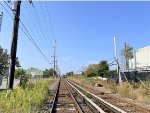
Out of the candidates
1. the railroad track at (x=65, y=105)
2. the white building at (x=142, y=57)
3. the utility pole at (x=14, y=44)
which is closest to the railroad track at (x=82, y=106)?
the railroad track at (x=65, y=105)

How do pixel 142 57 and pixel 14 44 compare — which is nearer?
pixel 14 44

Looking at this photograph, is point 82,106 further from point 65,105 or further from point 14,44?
point 14,44

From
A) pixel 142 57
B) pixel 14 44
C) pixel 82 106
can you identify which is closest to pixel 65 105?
pixel 82 106

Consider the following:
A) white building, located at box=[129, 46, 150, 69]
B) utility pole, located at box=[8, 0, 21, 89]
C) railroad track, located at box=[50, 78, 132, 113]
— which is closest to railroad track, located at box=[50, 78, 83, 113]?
railroad track, located at box=[50, 78, 132, 113]

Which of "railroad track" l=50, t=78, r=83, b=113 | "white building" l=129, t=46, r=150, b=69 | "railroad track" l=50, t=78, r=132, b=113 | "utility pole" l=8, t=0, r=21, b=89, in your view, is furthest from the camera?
"white building" l=129, t=46, r=150, b=69

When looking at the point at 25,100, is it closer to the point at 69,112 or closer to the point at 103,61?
the point at 69,112

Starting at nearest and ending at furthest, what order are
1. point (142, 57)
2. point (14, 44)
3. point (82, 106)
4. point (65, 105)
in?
point (82, 106) → point (65, 105) → point (14, 44) → point (142, 57)

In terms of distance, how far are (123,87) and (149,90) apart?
Result: 411 centimetres

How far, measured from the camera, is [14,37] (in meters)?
22.0

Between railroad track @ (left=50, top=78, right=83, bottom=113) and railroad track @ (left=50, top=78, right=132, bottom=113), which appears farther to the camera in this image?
railroad track @ (left=50, top=78, right=83, bottom=113)

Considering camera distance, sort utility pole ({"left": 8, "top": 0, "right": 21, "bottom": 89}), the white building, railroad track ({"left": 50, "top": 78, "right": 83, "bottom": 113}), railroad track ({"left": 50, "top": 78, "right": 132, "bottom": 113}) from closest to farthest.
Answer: railroad track ({"left": 50, "top": 78, "right": 132, "bottom": 113})
railroad track ({"left": 50, "top": 78, "right": 83, "bottom": 113})
utility pole ({"left": 8, "top": 0, "right": 21, "bottom": 89})
the white building

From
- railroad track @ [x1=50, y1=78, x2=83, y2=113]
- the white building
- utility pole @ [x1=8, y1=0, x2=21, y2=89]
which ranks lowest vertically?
railroad track @ [x1=50, y1=78, x2=83, y2=113]

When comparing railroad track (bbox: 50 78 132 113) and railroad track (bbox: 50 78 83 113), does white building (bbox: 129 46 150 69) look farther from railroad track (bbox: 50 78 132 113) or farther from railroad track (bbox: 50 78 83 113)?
railroad track (bbox: 50 78 132 113)

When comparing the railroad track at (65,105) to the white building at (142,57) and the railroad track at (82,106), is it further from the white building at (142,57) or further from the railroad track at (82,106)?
the white building at (142,57)
